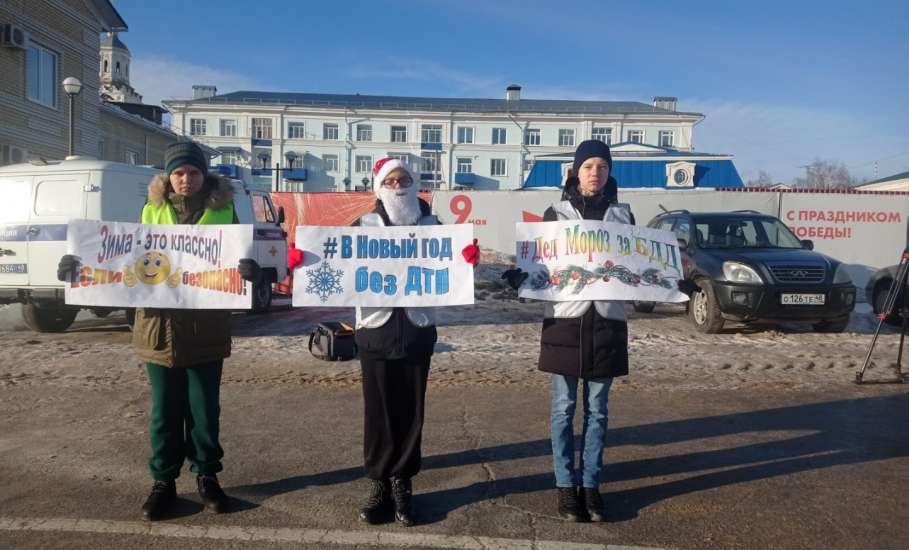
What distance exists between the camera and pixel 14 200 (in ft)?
30.2

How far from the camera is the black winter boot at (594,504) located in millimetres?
3670

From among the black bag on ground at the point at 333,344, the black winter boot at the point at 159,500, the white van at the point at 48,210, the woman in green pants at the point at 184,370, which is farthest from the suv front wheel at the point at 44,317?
the black winter boot at the point at 159,500

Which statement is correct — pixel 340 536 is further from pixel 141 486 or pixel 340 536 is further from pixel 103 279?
pixel 103 279

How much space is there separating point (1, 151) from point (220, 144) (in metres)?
55.7

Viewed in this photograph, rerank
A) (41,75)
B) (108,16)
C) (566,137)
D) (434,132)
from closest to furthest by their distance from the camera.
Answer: (41,75) → (108,16) → (566,137) → (434,132)

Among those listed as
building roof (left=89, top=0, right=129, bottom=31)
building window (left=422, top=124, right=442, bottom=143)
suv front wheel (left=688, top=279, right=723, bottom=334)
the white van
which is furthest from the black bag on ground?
building window (left=422, top=124, right=442, bottom=143)

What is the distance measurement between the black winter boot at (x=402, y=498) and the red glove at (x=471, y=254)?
4.25ft

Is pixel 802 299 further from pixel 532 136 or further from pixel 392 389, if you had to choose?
pixel 532 136

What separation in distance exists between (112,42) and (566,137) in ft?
171

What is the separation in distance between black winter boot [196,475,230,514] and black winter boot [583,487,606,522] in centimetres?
205

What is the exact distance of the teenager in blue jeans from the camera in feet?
12.2

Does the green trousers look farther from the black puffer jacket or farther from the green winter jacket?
the black puffer jacket

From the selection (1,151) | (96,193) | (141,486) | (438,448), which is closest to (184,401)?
(141,486)

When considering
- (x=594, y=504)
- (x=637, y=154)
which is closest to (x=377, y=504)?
(x=594, y=504)
